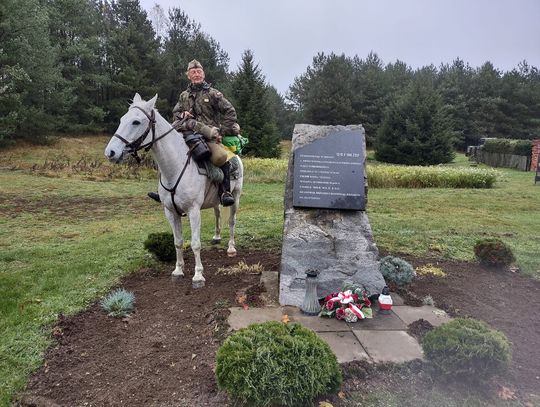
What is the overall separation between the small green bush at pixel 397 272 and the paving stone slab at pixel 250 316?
1.79 metres

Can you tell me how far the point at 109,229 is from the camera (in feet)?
29.9

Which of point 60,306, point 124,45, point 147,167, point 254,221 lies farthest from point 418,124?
point 60,306

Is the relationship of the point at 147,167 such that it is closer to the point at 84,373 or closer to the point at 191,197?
the point at 191,197

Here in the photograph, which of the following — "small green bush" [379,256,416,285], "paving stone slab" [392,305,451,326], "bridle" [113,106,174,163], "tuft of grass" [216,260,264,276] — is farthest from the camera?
"tuft of grass" [216,260,264,276]

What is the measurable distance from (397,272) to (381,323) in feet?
4.35

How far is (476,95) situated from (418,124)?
960 inches

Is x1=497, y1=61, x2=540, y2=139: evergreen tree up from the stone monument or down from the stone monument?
up

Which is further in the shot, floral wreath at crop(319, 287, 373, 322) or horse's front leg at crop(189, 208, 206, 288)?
horse's front leg at crop(189, 208, 206, 288)

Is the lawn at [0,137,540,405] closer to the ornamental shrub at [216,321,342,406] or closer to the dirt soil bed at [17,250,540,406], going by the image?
the dirt soil bed at [17,250,540,406]

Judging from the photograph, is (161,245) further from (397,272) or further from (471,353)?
(471,353)

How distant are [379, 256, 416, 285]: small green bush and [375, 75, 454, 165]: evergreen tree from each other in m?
23.7

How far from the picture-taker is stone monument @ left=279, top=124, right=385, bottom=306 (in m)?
4.98

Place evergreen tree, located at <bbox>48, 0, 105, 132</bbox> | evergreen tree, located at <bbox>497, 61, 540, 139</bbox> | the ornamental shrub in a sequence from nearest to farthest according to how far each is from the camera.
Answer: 1. the ornamental shrub
2. evergreen tree, located at <bbox>48, 0, 105, 132</bbox>
3. evergreen tree, located at <bbox>497, 61, 540, 139</bbox>

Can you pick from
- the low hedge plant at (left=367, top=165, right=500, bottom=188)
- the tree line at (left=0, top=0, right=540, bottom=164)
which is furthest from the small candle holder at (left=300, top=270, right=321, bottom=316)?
the tree line at (left=0, top=0, right=540, bottom=164)
